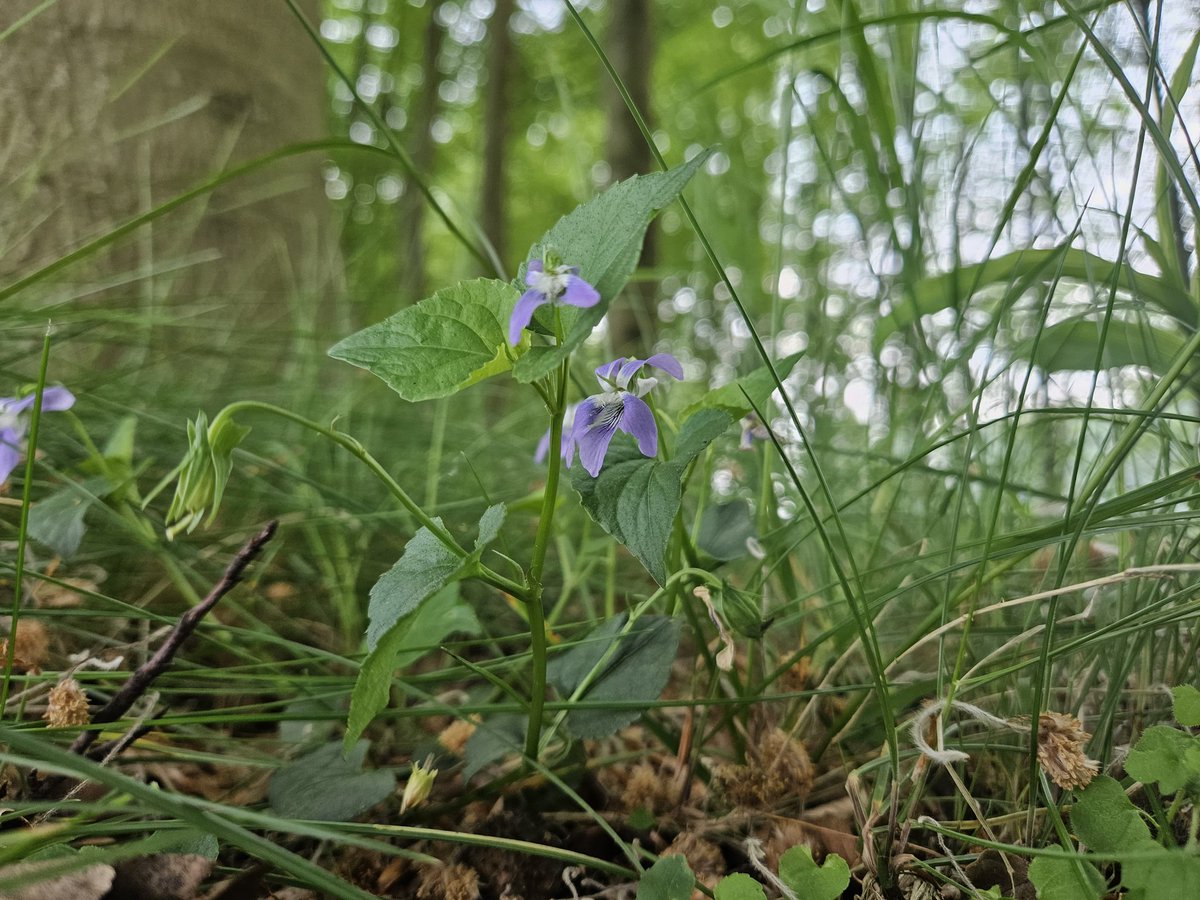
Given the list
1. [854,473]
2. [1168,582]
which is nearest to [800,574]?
[854,473]

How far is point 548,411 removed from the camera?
0.51 meters

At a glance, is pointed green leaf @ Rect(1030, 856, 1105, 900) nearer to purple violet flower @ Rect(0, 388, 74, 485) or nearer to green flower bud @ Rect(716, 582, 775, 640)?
green flower bud @ Rect(716, 582, 775, 640)

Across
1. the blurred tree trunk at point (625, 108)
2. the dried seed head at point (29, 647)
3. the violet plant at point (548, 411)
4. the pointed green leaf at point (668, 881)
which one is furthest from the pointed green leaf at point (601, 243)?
the blurred tree trunk at point (625, 108)

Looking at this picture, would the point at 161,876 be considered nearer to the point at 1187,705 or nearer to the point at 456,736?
the point at 456,736

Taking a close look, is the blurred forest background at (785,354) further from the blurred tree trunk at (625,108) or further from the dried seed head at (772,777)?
the blurred tree trunk at (625,108)

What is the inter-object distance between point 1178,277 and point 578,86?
6925 mm

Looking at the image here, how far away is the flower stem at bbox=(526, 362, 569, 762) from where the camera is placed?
0.47 meters

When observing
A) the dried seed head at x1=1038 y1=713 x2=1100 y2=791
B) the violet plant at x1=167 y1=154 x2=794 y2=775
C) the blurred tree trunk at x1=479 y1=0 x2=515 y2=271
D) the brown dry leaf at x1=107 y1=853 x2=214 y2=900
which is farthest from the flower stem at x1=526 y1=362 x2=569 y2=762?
the blurred tree trunk at x1=479 y1=0 x2=515 y2=271

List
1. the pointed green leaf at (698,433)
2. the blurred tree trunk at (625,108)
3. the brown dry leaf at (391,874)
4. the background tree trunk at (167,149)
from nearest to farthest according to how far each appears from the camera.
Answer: the pointed green leaf at (698,433) < the brown dry leaf at (391,874) < the background tree trunk at (167,149) < the blurred tree trunk at (625,108)

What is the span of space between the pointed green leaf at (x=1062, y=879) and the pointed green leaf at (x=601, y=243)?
1.32 ft

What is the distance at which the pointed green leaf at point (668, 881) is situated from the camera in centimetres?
48

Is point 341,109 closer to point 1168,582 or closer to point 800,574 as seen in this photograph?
point 800,574

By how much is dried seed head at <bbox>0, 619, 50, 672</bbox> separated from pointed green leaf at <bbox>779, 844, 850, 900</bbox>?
634 millimetres

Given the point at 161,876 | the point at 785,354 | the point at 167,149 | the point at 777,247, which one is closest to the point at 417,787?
the point at 161,876
